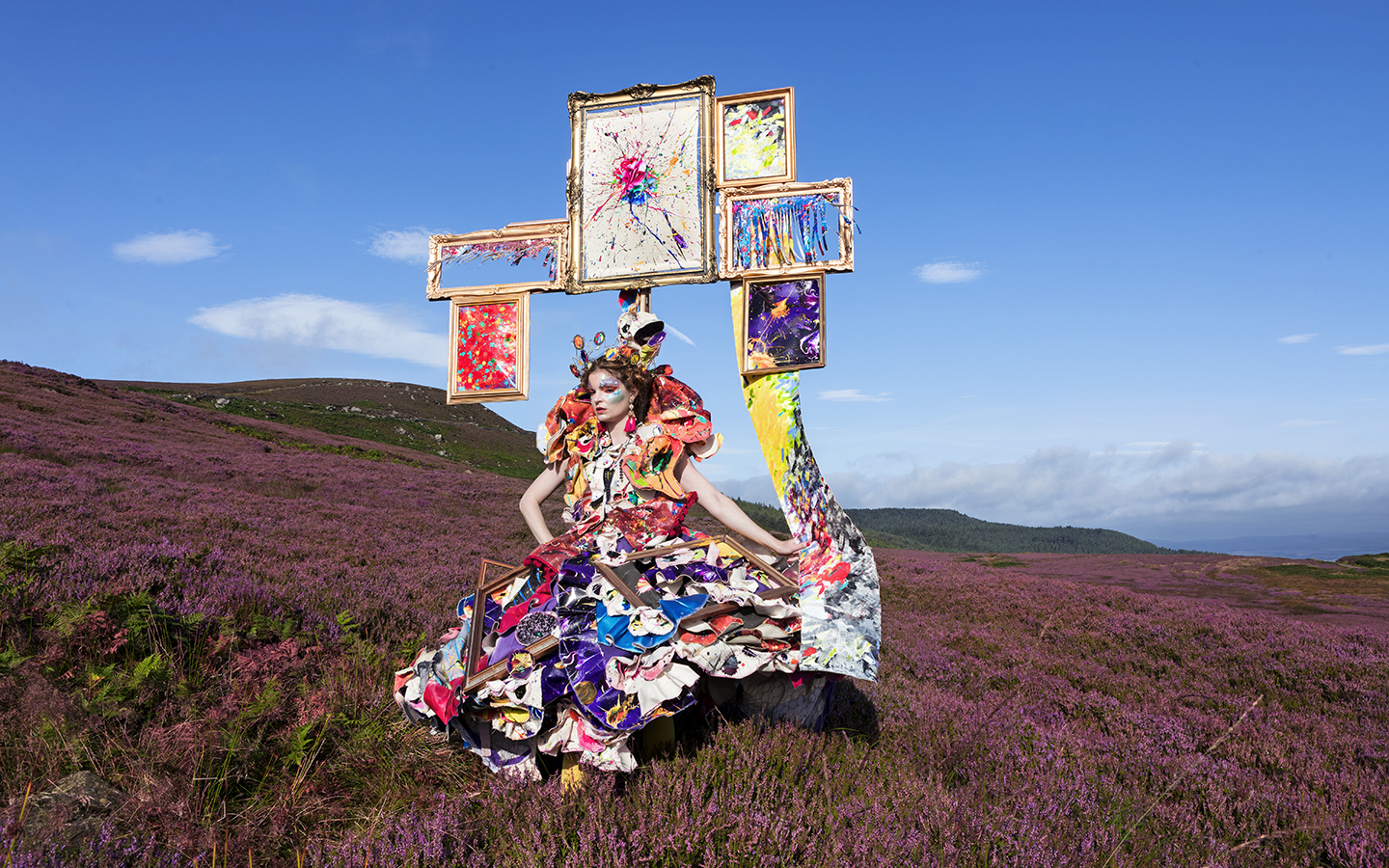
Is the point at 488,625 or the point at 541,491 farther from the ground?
the point at 541,491

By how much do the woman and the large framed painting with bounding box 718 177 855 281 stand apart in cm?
59

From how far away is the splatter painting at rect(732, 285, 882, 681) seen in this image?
277 centimetres

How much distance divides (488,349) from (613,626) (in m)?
1.88

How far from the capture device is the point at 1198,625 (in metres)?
7.89

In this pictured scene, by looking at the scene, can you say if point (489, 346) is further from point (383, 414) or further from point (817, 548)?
point (383, 414)

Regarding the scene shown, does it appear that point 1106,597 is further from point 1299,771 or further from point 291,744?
point 291,744

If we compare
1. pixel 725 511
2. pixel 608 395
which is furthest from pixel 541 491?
pixel 725 511

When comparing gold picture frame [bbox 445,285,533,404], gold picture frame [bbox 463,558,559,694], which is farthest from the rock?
gold picture frame [bbox 445,285,533,404]

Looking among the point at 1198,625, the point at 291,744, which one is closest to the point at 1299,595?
the point at 1198,625

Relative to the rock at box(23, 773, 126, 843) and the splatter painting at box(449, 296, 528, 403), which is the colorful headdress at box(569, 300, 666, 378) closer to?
the splatter painting at box(449, 296, 528, 403)

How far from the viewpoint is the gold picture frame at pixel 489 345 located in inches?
149

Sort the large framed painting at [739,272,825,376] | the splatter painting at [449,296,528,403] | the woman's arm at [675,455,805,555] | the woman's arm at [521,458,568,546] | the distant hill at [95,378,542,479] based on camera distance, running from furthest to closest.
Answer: the distant hill at [95,378,542,479] → the splatter painting at [449,296,528,403] → the woman's arm at [521,458,568,546] → the large framed painting at [739,272,825,376] → the woman's arm at [675,455,805,555]

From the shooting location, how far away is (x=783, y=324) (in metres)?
3.45

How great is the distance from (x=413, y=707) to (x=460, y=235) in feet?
8.20
